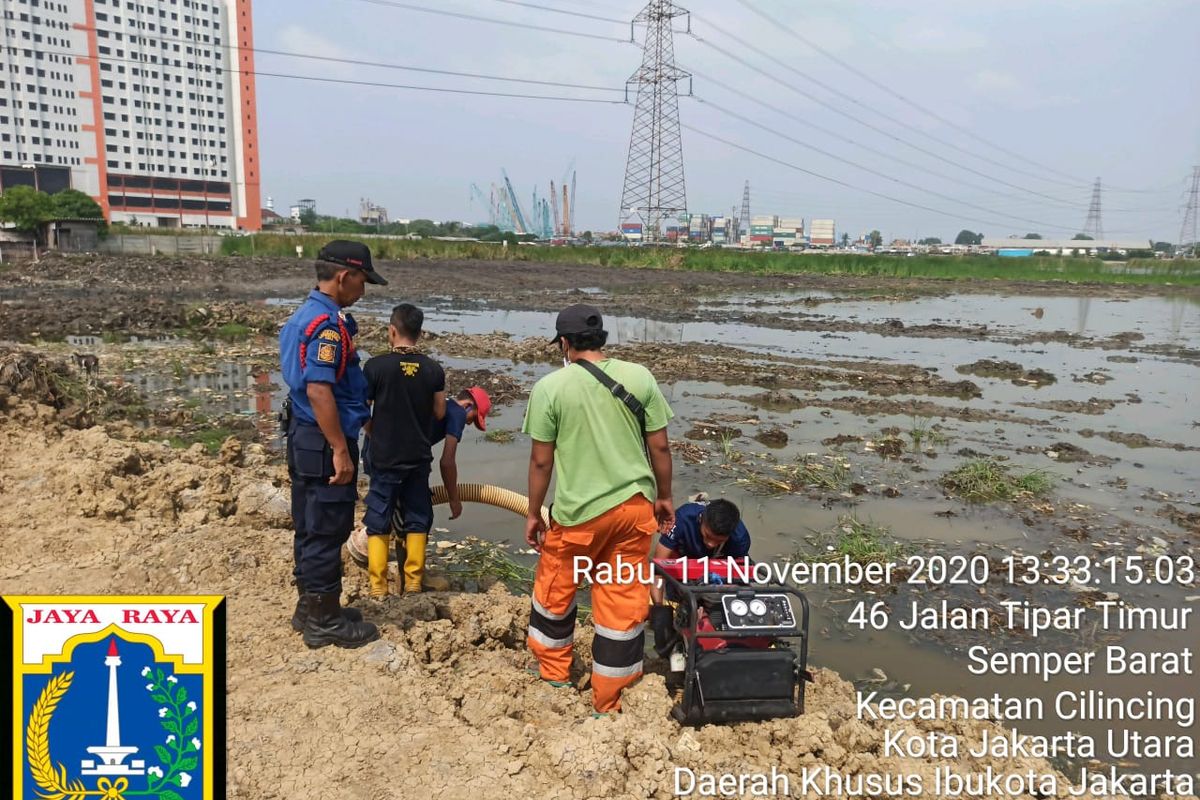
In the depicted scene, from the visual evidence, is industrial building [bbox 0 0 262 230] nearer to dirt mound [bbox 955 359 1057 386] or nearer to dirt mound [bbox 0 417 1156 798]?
dirt mound [bbox 955 359 1057 386]

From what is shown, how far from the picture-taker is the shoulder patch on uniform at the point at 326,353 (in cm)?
341

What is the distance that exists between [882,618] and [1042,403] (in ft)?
27.8

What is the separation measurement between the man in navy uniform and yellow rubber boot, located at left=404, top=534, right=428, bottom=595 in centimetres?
82

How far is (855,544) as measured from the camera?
5.71 metres

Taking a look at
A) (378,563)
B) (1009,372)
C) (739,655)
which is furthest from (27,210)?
(739,655)

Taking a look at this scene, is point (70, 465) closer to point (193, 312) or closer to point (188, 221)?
point (193, 312)

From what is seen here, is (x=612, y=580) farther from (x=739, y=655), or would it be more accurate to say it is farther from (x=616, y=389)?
(x=616, y=389)

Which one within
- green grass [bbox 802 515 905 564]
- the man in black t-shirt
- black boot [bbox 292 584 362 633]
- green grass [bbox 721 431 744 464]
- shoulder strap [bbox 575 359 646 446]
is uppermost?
shoulder strap [bbox 575 359 646 446]

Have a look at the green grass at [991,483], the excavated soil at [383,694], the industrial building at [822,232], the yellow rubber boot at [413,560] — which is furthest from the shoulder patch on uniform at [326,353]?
the industrial building at [822,232]

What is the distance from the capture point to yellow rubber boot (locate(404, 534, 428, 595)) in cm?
451

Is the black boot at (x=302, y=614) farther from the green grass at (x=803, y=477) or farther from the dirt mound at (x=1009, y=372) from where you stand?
the dirt mound at (x=1009, y=372)

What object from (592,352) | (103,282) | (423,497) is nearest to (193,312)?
(103,282)

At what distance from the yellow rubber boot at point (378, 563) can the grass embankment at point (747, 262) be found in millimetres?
Answer: 39023

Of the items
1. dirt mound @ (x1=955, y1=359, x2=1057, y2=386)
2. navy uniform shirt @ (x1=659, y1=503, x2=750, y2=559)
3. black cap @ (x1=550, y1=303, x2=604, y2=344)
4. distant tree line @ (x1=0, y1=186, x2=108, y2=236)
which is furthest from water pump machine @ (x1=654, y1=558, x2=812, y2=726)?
distant tree line @ (x1=0, y1=186, x2=108, y2=236)
